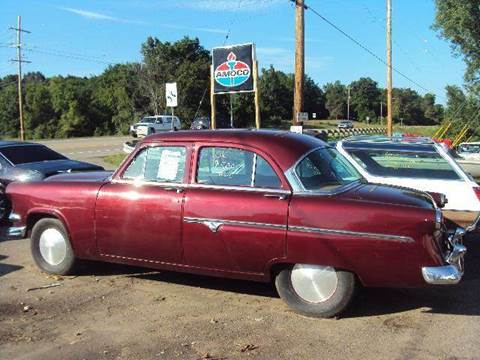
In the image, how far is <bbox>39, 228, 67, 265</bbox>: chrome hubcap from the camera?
6266mm

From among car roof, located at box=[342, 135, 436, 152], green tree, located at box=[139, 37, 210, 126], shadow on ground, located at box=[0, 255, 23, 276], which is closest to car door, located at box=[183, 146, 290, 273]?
shadow on ground, located at box=[0, 255, 23, 276]

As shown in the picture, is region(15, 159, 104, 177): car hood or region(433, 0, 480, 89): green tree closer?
region(15, 159, 104, 177): car hood

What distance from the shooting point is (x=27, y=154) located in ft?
35.5

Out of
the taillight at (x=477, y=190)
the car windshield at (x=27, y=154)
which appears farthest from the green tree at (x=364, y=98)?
the taillight at (x=477, y=190)

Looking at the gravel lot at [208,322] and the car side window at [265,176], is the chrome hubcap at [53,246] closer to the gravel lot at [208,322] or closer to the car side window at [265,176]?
the gravel lot at [208,322]

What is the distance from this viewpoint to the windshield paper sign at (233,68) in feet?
50.3

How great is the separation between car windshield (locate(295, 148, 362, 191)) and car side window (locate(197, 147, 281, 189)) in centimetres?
27

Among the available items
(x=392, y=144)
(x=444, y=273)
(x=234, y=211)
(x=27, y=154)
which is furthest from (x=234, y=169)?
(x=27, y=154)

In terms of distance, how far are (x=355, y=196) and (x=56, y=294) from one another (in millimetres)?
3147

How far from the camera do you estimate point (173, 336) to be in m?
4.61

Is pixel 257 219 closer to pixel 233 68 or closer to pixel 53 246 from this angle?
pixel 53 246

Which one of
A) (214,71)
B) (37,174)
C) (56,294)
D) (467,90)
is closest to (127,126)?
(467,90)

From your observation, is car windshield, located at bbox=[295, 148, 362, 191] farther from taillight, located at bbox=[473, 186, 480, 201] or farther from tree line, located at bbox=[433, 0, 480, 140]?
tree line, located at bbox=[433, 0, 480, 140]

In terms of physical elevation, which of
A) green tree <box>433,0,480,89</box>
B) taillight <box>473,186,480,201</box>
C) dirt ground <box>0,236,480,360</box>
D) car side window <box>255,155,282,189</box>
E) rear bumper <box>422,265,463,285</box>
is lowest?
A: dirt ground <box>0,236,480,360</box>
